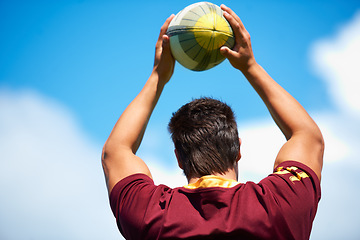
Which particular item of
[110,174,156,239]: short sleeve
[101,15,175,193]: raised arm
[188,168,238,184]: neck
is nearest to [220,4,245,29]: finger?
[101,15,175,193]: raised arm

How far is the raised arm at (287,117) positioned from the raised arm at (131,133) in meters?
0.69

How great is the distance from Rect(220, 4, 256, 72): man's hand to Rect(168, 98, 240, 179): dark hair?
50 centimetres

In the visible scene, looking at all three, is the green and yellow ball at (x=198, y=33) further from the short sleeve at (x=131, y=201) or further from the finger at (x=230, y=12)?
the short sleeve at (x=131, y=201)

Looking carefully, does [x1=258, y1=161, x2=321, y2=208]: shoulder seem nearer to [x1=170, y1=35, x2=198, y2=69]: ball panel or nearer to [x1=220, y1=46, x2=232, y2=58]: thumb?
[x1=220, y1=46, x2=232, y2=58]: thumb

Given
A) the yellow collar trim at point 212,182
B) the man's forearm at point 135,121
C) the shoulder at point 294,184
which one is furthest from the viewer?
the man's forearm at point 135,121

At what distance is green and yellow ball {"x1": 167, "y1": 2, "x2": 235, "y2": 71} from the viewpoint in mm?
4031

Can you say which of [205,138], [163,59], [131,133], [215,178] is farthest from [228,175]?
[163,59]

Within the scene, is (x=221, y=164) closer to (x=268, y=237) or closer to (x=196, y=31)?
(x=268, y=237)

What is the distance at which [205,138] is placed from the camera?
3018 mm

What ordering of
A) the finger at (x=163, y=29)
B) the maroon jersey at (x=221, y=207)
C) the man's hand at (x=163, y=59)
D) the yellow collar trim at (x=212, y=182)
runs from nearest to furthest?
the maroon jersey at (x=221, y=207) < the yellow collar trim at (x=212, y=182) < the man's hand at (x=163, y=59) < the finger at (x=163, y=29)

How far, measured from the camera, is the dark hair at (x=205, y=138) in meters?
2.95

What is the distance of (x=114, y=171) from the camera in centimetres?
297

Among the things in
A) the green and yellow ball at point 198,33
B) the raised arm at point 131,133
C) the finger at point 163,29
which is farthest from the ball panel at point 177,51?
the raised arm at point 131,133

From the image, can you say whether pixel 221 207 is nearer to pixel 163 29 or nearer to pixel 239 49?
pixel 239 49
